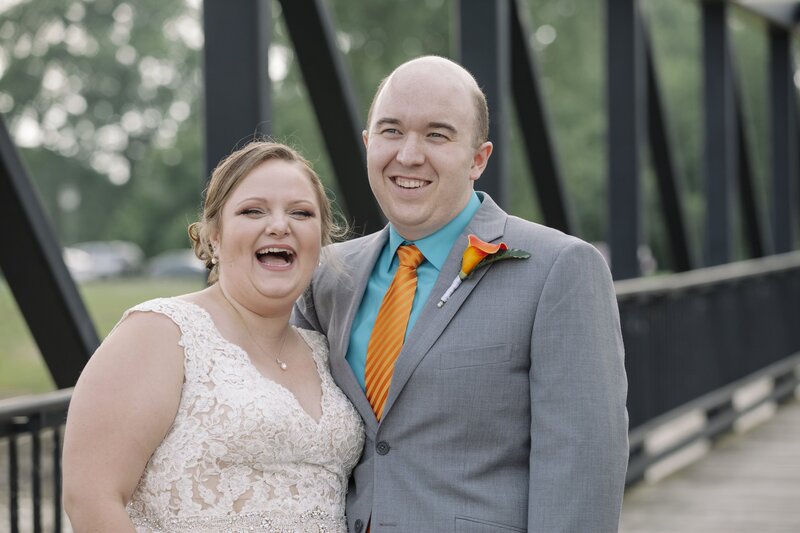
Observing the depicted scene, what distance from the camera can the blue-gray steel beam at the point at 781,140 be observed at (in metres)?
13.4

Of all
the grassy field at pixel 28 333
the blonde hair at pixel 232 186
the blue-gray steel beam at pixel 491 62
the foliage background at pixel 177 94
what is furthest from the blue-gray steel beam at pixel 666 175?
the foliage background at pixel 177 94

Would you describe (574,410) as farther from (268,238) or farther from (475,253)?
(268,238)

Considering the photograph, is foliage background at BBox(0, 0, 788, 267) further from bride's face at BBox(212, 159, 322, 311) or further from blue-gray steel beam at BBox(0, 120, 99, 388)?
bride's face at BBox(212, 159, 322, 311)

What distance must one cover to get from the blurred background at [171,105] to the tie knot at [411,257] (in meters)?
31.8

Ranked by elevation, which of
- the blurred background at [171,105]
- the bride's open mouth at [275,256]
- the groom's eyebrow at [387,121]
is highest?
the blurred background at [171,105]

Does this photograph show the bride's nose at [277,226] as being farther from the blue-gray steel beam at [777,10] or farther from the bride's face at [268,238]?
the blue-gray steel beam at [777,10]

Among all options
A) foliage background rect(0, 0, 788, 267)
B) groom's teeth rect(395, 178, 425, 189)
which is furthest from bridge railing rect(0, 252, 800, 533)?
foliage background rect(0, 0, 788, 267)

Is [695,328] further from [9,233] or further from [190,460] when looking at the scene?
[190,460]

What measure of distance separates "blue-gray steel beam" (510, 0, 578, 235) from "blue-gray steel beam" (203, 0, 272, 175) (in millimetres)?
3158

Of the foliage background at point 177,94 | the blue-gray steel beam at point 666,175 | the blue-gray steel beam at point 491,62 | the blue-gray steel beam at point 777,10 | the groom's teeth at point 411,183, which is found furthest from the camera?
the foliage background at point 177,94

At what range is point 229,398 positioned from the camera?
246 centimetres

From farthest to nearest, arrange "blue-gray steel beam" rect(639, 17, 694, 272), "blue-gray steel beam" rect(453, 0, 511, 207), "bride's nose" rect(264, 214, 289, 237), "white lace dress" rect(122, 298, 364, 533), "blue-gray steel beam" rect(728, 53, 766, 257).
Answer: "blue-gray steel beam" rect(728, 53, 766, 257) < "blue-gray steel beam" rect(639, 17, 694, 272) < "blue-gray steel beam" rect(453, 0, 511, 207) < "bride's nose" rect(264, 214, 289, 237) < "white lace dress" rect(122, 298, 364, 533)

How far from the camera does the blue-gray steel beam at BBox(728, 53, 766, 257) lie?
12.4m

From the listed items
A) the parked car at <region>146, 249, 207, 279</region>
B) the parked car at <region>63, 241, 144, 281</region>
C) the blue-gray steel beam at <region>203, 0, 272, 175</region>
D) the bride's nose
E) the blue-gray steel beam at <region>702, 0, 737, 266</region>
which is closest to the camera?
the bride's nose
